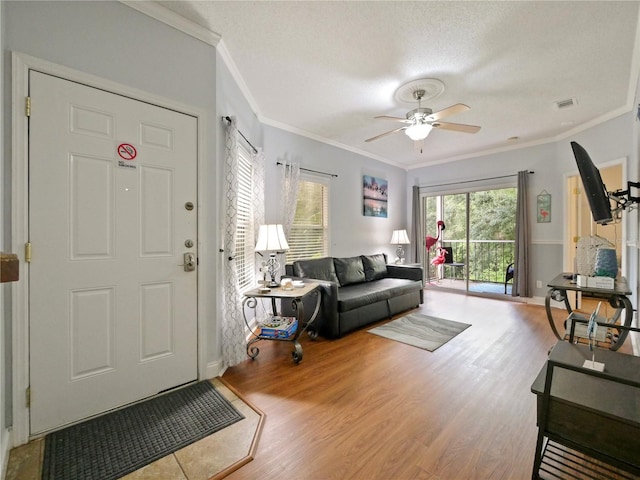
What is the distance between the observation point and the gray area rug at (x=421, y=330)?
294 centimetres

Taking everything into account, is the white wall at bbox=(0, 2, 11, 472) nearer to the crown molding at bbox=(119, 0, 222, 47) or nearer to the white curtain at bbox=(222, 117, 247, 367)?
the crown molding at bbox=(119, 0, 222, 47)

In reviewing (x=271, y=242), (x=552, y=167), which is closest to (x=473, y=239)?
(x=552, y=167)

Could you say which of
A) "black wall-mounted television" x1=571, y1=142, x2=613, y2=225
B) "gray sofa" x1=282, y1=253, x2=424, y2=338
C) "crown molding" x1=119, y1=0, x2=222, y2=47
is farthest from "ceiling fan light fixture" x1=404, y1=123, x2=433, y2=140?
"crown molding" x1=119, y1=0, x2=222, y2=47

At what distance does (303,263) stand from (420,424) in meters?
2.23

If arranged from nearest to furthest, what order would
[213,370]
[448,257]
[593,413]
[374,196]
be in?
1. [593,413]
2. [213,370]
3. [374,196]
4. [448,257]

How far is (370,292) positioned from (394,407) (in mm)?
1714

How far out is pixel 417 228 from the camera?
19.1ft

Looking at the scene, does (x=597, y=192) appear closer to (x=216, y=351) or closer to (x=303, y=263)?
(x=303, y=263)

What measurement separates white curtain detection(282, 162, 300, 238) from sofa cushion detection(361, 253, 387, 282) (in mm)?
1466

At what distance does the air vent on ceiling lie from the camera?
311cm

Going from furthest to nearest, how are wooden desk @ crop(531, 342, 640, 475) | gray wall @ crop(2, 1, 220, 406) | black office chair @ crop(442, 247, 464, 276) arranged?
black office chair @ crop(442, 247, 464, 276) → gray wall @ crop(2, 1, 220, 406) → wooden desk @ crop(531, 342, 640, 475)

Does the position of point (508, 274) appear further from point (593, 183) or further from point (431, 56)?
point (431, 56)

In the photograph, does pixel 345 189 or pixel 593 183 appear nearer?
pixel 593 183

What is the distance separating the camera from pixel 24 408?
4.93ft
